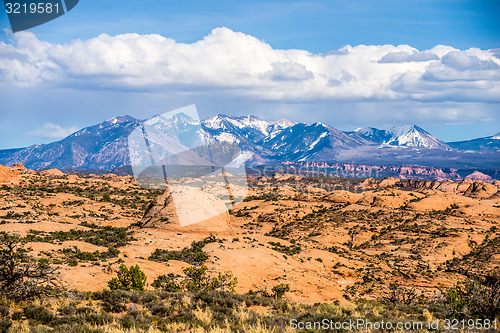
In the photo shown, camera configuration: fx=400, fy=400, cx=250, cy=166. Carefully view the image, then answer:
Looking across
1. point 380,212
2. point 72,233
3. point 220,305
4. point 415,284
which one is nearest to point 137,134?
point 72,233

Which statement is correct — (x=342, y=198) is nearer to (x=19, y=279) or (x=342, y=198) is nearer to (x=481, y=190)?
(x=481, y=190)

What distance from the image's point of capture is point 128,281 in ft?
69.0

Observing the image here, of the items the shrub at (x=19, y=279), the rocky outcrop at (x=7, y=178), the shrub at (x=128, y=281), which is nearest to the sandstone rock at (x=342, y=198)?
the shrub at (x=128, y=281)

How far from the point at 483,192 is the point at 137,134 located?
109m

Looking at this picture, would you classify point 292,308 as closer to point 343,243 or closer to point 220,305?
point 220,305

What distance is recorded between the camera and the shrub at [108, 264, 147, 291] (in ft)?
67.6

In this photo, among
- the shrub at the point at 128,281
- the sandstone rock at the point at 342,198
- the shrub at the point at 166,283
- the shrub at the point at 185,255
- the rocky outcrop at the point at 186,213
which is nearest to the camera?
the shrub at the point at 128,281

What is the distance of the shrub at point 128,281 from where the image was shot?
2059 centimetres

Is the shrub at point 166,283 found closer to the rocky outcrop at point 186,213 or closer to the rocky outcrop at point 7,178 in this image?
the rocky outcrop at point 186,213

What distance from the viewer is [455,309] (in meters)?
16.6

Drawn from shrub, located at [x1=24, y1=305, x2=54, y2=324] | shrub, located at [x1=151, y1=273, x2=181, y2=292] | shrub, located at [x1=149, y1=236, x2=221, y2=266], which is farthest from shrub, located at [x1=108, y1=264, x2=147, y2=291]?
shrub, located at [x1=149, y1=236, x2=221, y2=266]

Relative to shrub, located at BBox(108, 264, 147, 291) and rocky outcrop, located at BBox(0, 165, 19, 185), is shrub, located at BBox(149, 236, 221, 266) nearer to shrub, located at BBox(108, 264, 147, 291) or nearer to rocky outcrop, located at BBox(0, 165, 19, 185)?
shrub, located at BBox(108, 264, 147, 291)

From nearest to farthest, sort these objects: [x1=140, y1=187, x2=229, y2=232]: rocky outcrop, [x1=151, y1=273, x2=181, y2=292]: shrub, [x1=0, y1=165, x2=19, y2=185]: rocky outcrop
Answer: [x1=151, y1=273, x2=181, y2=292]: shrub < [x1=140, y1=187, x2=229, y2=232]: rocky outcrop < [x1=0, y1=165, x2=19, y2=185]: rocky outcrop

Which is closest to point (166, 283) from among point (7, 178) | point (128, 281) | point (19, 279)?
point (128, 281)
